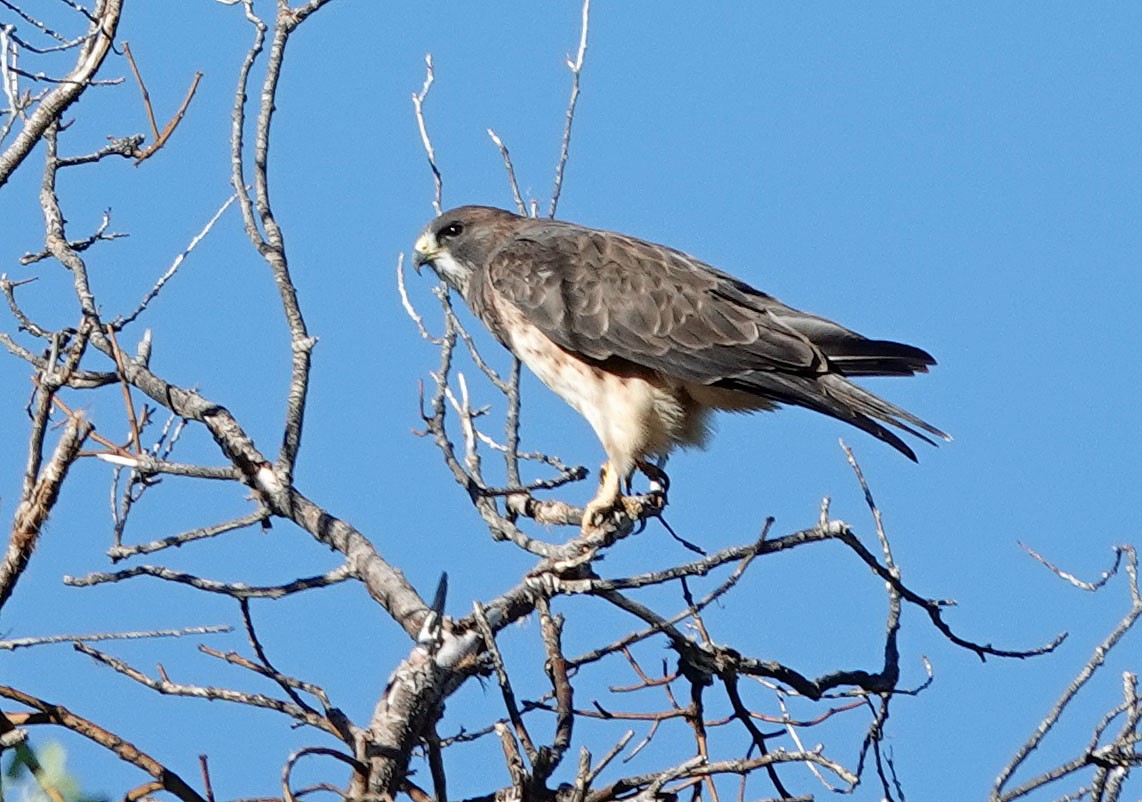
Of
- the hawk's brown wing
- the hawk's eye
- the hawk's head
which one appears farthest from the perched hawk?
the hawk's eye

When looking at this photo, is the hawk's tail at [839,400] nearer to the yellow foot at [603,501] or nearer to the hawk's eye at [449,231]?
the yellow foot at [603,501]

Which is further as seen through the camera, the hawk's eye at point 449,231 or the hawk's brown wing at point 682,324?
the hawk's eye at point 449,231

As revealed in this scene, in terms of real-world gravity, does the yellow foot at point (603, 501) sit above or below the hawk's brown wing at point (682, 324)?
below

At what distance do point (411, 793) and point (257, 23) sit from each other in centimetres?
207

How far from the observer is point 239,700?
10.1ft

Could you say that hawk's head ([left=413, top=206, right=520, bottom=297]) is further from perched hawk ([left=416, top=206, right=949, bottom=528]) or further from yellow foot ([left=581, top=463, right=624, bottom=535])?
yellow foot ([left=581, top=463, right=624, bottom=535])

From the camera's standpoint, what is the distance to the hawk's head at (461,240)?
6.38 meters

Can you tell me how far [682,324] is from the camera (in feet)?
18.7

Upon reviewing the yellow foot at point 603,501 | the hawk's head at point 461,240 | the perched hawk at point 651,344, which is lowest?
the yellow foot at point 603,501

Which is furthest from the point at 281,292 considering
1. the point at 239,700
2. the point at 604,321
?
the point at 604,321

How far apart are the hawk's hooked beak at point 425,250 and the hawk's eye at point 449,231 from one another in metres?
0.03

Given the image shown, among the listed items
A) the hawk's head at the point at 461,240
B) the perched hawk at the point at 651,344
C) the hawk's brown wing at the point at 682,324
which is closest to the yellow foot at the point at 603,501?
the perched hawk at the point at 651,344

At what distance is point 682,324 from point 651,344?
0.14 meters

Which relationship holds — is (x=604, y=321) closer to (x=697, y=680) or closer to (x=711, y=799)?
(x=697, y=680)
